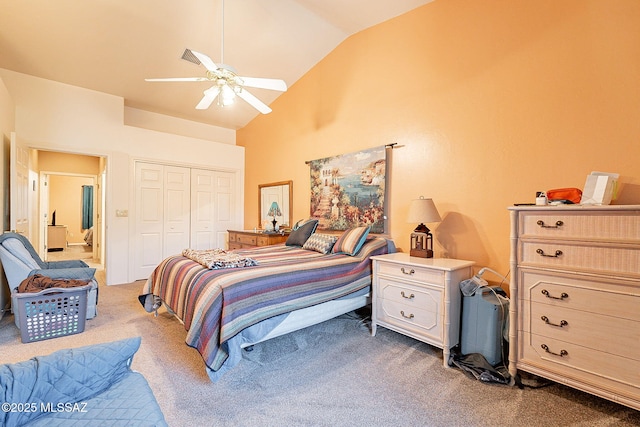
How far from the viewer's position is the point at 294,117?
457cm

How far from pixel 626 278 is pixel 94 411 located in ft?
8.37

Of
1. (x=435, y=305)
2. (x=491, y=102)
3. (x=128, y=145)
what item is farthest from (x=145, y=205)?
(x=491, y=102)

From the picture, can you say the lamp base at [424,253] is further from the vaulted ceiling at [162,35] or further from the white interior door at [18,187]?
the white interior door at [18,187]

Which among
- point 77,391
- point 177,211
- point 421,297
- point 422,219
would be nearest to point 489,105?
point 422,219

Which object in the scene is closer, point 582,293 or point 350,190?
point 582,293

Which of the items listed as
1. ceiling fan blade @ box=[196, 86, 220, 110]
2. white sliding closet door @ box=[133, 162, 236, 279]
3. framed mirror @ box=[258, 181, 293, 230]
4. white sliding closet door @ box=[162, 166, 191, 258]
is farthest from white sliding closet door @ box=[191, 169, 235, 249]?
ceiling fan blade @ box=[196, 86, 220, 110]

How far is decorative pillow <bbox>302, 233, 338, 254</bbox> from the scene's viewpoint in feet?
10.6

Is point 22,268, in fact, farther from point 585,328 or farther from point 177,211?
point 585,328

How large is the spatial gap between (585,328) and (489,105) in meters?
1.84

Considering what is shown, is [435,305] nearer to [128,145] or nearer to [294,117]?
[294,117]

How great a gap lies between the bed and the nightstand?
26cm

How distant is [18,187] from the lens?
3219 millimetres

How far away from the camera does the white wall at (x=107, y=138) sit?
3.73 metres

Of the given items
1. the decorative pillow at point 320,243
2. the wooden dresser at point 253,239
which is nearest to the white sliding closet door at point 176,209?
the wooden dresser at point 253,239
